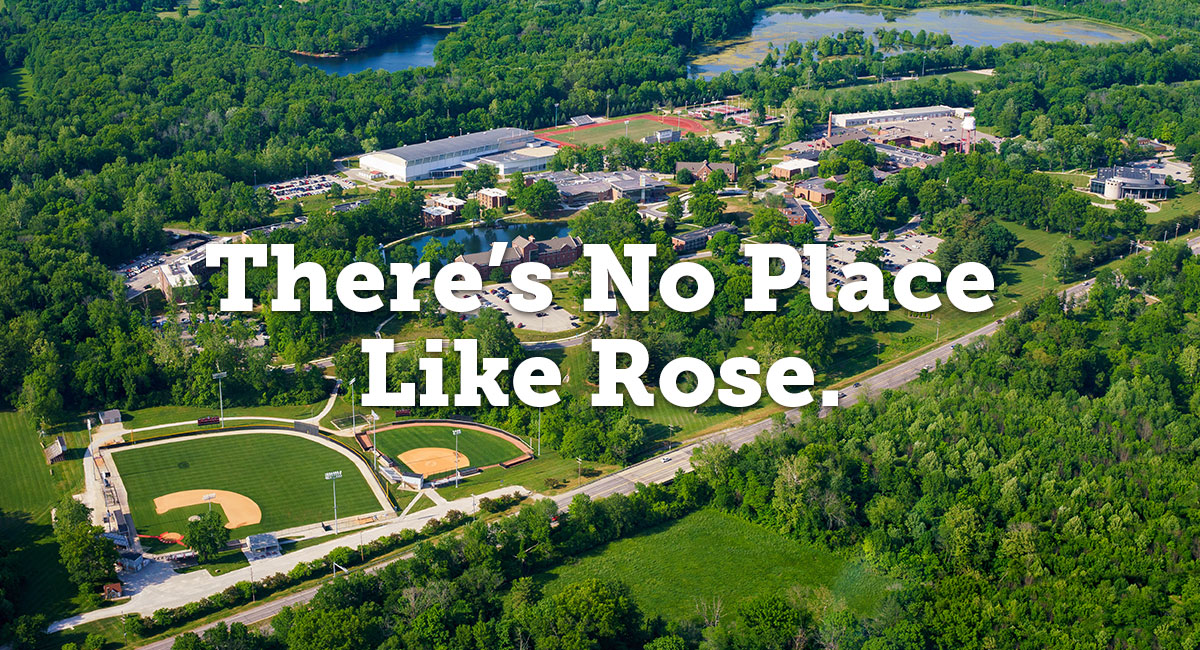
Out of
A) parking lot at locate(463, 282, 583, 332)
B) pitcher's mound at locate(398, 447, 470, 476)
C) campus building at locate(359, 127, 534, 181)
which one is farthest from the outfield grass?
campus building at locate(359, 127, 534, 181)

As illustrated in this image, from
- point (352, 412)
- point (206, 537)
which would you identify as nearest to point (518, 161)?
point (352, 412)

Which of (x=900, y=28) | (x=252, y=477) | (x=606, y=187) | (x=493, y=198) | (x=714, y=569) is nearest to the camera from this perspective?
(x=714, y=569)

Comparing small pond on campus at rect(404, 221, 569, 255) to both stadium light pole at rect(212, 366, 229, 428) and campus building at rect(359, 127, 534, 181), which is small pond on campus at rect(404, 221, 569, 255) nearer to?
campus building at rect(359, 127, 534, 181)

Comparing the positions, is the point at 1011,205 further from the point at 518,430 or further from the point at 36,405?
the point at 36,405

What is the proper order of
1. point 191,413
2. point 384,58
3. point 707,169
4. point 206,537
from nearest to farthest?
1. point 206,537
2. point 191,413
3. point 707,169
4. point 384,58

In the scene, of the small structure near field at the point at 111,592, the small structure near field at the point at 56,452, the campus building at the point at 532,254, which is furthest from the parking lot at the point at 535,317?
the small structure near field at the point at 111,592

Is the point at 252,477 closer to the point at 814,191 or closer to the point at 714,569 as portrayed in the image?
the point at 714,569

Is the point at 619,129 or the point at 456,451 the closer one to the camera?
the point at 456,451
